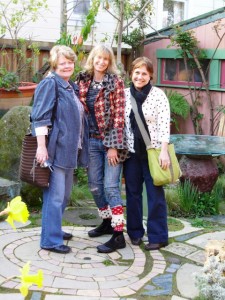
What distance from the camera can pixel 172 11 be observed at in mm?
11914

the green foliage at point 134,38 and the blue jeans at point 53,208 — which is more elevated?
the green foliage at point 134,38

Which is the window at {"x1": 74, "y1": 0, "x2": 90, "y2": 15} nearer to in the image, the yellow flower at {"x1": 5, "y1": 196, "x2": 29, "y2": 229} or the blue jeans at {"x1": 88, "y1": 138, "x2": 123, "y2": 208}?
the blue jeans at {"x1": 88, "y1": 138, "x2": 123, "y2": 208}

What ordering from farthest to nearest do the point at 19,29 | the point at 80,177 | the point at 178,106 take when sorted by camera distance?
1. the point at 19,29
2. the point at 178,106
3. the point at 80,177

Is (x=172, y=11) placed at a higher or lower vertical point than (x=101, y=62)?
higher

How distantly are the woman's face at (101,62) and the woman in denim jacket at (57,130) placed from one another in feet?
0.73

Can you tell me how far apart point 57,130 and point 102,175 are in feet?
2.14

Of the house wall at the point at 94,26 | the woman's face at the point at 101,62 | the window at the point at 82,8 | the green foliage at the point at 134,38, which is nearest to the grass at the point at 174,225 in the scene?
the woman's face at the point at 101,62

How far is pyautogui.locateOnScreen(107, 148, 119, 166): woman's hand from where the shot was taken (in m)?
4.42

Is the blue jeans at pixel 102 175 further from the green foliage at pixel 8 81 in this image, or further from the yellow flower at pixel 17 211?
the green foliage at pixel 8 81

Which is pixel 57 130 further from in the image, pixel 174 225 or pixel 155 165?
pixel 174 225

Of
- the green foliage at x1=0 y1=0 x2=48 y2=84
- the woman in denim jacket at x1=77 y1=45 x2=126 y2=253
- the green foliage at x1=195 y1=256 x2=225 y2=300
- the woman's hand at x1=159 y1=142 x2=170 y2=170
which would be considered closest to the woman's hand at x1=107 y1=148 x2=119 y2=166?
the woman in denim jacket at x1=77 y1=45 x2=126 y2=253

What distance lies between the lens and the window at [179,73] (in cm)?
924

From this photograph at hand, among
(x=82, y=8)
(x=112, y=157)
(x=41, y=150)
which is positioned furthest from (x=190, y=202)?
(x=82, y=8)

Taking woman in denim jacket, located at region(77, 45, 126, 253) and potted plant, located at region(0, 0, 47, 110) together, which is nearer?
woman in denim jacket, located at region(77, 45, 126, 253)
